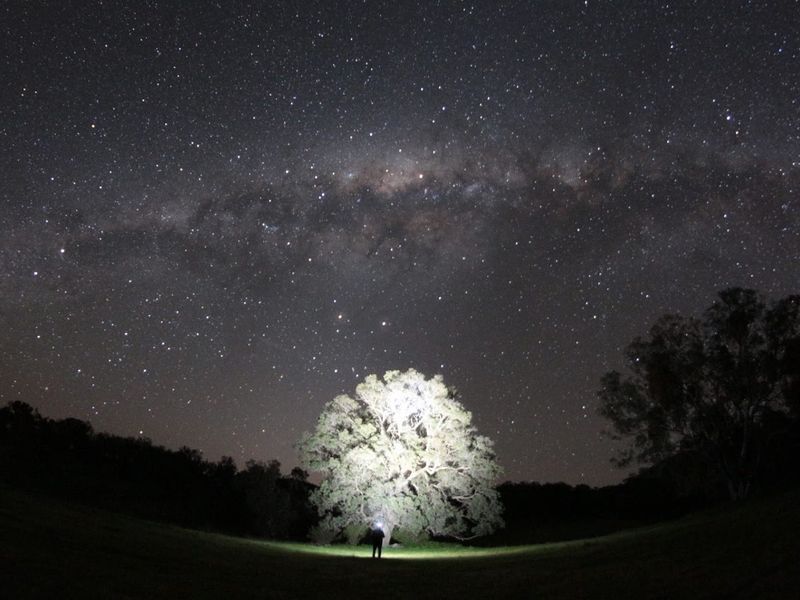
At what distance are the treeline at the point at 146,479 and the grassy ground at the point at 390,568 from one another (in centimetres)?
2609

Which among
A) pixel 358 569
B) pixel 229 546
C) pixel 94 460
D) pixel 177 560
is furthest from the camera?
pixel 94 460

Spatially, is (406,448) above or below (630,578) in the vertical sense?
above

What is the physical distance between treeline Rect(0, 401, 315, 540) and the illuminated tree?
10.8m

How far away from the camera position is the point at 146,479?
264 feet

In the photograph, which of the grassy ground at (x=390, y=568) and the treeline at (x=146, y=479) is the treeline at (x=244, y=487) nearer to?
the treeline at (x=146, y=479)

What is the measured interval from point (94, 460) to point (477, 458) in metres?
59.0

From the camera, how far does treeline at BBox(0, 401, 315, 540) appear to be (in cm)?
5647

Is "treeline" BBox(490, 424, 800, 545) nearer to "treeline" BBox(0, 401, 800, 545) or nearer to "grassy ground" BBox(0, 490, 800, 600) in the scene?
"treeline" BBox(0, 401, 800, 545)

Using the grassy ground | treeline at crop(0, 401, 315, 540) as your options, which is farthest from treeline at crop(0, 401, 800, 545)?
the grassy ground

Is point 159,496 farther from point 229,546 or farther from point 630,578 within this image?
point 630,578

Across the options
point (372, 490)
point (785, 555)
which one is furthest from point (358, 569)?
point (372, 490)

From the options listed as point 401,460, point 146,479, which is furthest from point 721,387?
point 146,479

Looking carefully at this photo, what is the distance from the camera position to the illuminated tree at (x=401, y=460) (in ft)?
123

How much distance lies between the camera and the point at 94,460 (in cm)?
8194
